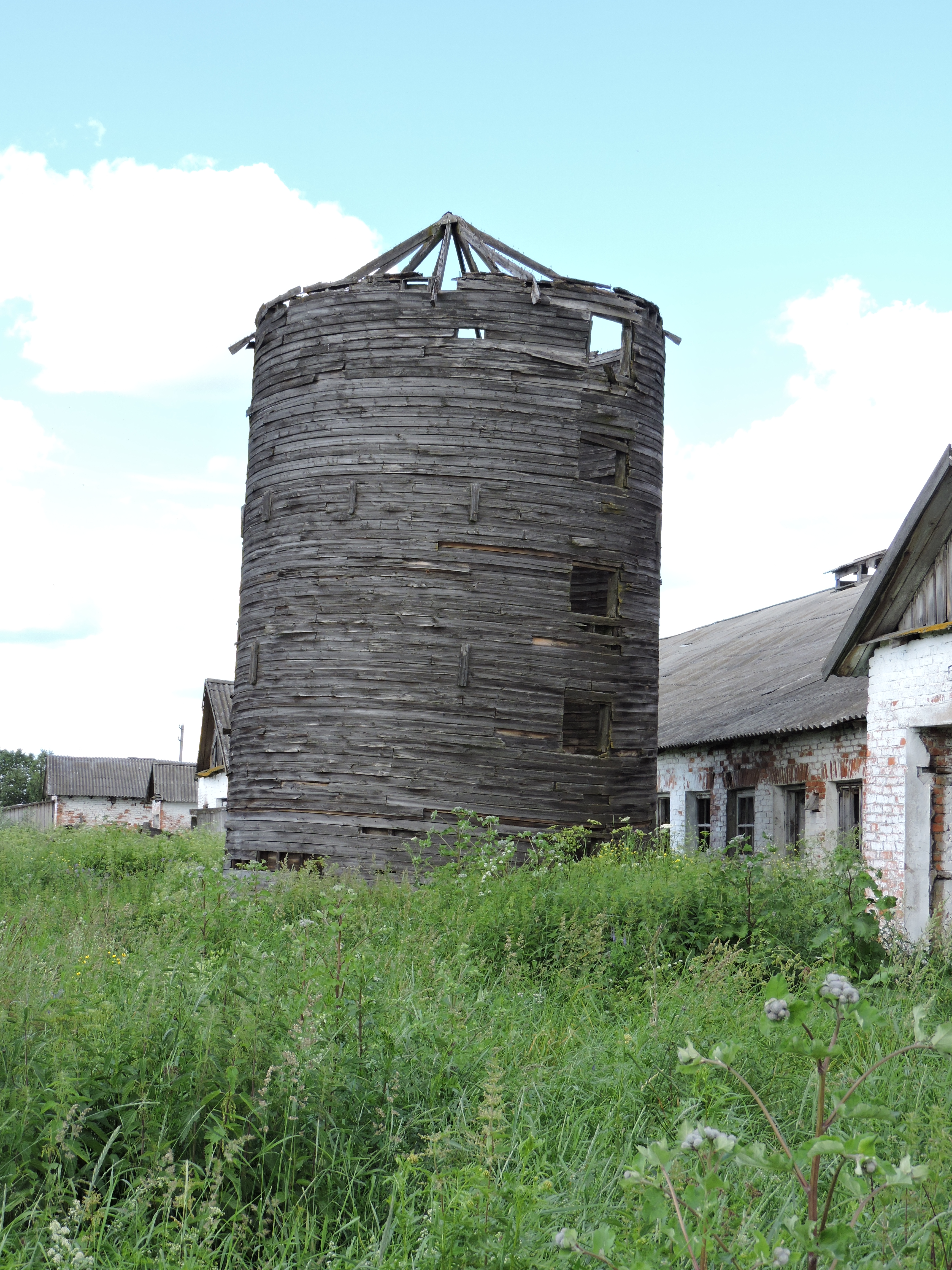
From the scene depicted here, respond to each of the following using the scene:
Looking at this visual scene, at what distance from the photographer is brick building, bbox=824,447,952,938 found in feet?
31.6

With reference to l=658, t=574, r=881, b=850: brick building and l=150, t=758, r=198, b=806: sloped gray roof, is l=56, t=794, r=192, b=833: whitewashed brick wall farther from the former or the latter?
l=658, t=574, r=881, b=850: brick building

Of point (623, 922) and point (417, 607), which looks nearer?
point (623, 922)

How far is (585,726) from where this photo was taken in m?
15.2

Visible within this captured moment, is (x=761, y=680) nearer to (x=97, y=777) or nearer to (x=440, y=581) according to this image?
(x=440, y=581)

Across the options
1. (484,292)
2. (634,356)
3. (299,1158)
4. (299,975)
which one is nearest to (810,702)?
(634,356)

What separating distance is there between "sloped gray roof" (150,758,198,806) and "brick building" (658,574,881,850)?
3017 cm

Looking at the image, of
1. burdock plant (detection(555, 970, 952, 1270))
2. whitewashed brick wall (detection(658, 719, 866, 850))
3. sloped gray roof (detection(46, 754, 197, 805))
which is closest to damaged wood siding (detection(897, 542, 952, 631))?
whitewashed brick wall (detection(658, 719, 866, 850))

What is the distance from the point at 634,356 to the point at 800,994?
10.4 meters

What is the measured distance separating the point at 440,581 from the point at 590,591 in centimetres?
265

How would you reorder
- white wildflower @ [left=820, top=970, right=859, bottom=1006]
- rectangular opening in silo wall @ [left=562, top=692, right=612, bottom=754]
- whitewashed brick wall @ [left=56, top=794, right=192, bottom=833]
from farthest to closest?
1. whitewashed brick wall @ [left=56, top=794, right=192, bottom=833]
2. rectangular opening in silo wall @ [left=562, top=692, right=612, bottom=754]
3. white wildflower @ [left=820, top=970, right=859, bottom=1006]

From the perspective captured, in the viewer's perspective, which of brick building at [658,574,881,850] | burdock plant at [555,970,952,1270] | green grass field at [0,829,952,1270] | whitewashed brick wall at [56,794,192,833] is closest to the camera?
burdock plant at [555,970,952,1270]

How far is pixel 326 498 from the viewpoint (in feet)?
47.7

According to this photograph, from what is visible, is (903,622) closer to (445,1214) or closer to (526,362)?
(526,362)

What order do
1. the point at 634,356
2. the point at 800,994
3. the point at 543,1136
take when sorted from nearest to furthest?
the point at 543,1136, the point at 800,994, the point at 634,356
